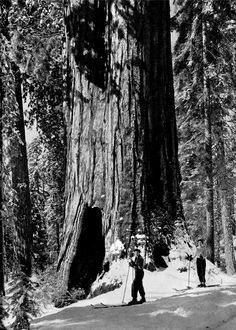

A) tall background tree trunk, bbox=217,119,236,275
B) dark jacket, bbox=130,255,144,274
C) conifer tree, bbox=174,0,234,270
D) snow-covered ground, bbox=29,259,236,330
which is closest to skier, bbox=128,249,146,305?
dark jacket, bbox=130,255,144,274

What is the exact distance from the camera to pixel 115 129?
334 inches

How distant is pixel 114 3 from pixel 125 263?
15.8 ft

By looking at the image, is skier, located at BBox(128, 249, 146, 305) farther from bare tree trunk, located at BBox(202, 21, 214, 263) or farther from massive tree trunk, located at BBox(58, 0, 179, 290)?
bare tree trunk, located at BBox(202, 21, 214, 263)

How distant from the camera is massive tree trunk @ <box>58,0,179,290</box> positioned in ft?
27.0

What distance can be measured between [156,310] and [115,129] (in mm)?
3599

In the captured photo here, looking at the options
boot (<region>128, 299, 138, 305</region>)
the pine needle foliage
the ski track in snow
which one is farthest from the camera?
boot (<region>128, 299, 138, 305</region>)

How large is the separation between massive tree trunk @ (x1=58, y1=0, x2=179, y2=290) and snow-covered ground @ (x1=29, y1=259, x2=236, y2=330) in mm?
911

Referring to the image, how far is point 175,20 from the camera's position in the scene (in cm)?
2020

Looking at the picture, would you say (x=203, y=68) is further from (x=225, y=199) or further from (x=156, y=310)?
(x=156, y=310)

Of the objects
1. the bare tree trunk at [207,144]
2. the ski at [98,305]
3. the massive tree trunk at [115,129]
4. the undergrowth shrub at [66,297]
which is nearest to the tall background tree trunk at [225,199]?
the bare tree trunk at [207,144]

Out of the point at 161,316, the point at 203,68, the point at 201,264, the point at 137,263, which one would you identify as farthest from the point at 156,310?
the point at 203,68

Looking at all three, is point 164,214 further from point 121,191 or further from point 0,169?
point 0,169

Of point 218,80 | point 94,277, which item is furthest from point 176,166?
point 218,80

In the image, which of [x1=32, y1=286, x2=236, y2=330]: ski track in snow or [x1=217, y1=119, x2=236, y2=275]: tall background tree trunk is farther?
[x1=217, y1=119, x2=236, y2=275]: tall background tree trunk
